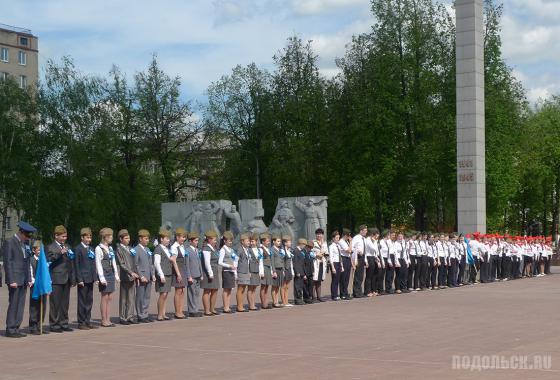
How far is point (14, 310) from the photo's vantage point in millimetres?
13797

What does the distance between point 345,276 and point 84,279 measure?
26.1ft

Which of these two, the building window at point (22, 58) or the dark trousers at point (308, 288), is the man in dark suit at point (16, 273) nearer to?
the dark trousers at point (308, 288)

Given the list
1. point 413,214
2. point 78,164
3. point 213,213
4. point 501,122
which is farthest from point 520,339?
point 413,214

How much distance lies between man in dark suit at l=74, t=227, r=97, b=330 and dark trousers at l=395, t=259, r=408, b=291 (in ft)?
35.0

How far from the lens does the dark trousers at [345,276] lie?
21.4 meters

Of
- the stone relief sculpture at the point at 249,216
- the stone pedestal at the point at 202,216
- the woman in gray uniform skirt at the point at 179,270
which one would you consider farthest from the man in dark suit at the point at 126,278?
the stone pedestal at the point at 202,216

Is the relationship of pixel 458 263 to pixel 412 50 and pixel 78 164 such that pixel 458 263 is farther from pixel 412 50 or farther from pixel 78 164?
pixel 78 164

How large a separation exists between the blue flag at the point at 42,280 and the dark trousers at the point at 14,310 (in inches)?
11.1

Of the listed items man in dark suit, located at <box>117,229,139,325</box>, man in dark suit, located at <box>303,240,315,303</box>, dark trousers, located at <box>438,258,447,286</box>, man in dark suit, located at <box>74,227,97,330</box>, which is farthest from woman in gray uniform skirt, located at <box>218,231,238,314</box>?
dark trousers, located at <box>438,258,447,286</box>

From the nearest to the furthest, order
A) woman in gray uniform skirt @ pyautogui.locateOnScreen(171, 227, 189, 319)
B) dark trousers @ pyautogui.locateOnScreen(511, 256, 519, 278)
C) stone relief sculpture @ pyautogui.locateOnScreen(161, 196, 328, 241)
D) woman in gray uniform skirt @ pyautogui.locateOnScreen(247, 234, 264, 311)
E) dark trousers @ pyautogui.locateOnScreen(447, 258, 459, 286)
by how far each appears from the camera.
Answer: woman in gray uniform skirt @ pyautogui.locateOnScreen(171, 227, 189, 319), woman in gray uniform skirt @ pyautogui.locateOnScreen(247, 234, 264, 311), dark trousers @ pyautogui.locateOnScreen(447, 258, 459, 286), dark trousers @ pyautogui.locateOnScreen(511, 256, 519, 278), stone relief sculpture @ pyautogui.locateOnScreen(161, 196, 328, 241)

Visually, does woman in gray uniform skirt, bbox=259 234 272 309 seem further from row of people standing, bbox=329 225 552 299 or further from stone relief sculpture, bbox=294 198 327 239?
stone relief sculpture, bbox=294 198 327 239

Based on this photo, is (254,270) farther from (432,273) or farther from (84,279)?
(432,273)

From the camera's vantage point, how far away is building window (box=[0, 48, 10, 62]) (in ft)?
267

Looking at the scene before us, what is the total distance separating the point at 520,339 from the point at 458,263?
1548 cm
